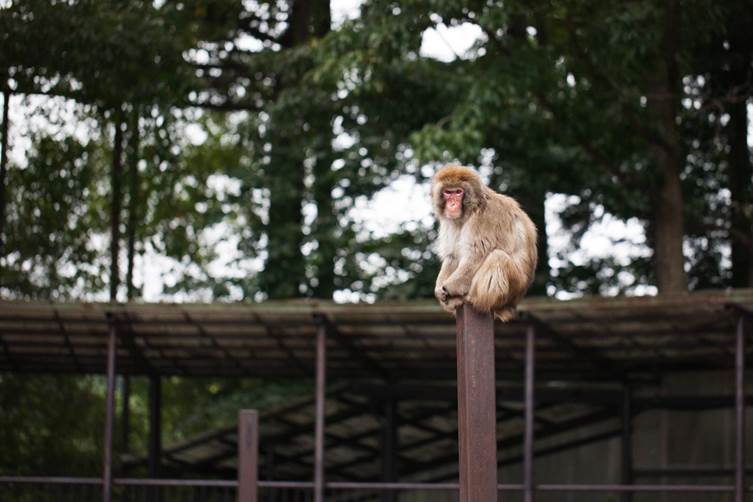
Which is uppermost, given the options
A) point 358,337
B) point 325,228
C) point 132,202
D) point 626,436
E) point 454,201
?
point 132,202

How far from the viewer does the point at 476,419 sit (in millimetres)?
6062

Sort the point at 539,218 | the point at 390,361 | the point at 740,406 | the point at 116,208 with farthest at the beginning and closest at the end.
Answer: the point at 116,208 → the point at 539,218 → the point at 390,361 → the point at 740,406

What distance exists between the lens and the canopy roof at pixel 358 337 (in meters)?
12.0

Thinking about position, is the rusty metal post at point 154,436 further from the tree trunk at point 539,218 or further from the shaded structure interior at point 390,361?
the tree trunk at point 539,218

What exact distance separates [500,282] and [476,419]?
1225 millimetres

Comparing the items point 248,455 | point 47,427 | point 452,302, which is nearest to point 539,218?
point 47,427

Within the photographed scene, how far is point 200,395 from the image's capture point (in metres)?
24.2

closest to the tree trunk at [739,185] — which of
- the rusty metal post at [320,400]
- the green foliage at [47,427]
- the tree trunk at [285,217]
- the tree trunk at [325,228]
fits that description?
the tree trunk at [325,228]

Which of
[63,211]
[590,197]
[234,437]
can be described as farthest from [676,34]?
[63,211]

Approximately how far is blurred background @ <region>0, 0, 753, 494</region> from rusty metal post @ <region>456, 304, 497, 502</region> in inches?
371

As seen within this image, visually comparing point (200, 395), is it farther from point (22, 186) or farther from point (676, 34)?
point (676, 34)

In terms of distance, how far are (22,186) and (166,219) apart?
152 inches

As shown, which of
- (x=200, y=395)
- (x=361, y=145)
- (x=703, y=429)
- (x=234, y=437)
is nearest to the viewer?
(x=703, y=429)

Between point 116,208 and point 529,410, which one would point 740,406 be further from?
point 116,208
